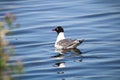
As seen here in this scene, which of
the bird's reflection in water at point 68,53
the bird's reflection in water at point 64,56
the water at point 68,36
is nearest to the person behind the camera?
the water at point 68,36

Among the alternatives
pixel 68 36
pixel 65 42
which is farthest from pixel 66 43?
pixel 68 36

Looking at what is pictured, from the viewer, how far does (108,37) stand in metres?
22.3

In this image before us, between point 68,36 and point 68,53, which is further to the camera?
point 68,36

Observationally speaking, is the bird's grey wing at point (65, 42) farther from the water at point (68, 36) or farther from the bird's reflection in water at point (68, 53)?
the water at point (68, 36)

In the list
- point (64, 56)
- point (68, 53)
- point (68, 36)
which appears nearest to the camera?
point (64, 56)

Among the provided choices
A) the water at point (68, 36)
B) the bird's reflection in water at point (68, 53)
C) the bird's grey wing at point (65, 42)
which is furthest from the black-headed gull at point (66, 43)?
the water at point (68, 36)

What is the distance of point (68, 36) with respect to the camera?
23438 millimetres

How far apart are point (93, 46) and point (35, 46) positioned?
249 centimetres

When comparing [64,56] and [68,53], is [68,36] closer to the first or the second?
[68,53]

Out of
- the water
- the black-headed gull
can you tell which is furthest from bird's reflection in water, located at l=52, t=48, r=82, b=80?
the black-headed gull

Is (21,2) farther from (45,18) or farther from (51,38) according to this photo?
(51,38)

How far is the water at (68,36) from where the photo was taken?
648 inches

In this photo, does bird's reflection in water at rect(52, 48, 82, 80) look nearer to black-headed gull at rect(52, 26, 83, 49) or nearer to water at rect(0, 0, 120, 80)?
water at rect(0, 0, 120, 80)

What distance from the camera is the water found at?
16469 mm
